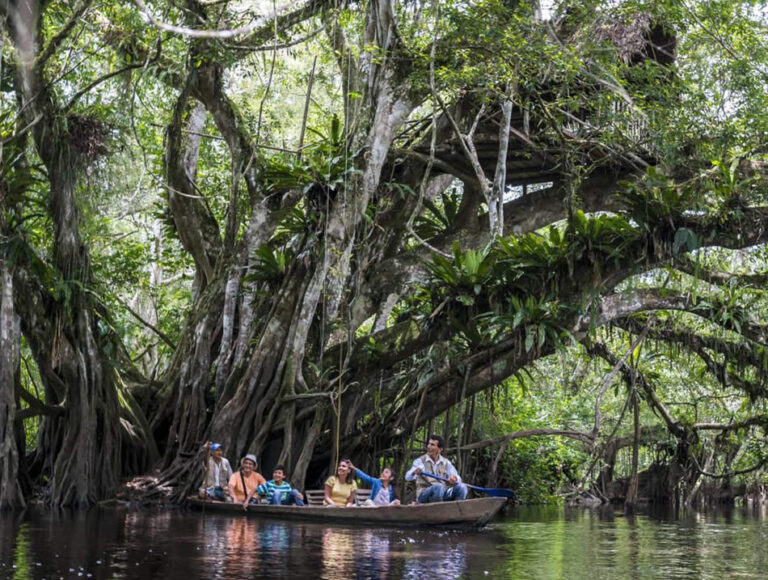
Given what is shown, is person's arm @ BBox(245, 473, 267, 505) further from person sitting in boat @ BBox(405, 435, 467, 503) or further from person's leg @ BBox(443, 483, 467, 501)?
person's leg @ BBox(443, 483, 467, 501)

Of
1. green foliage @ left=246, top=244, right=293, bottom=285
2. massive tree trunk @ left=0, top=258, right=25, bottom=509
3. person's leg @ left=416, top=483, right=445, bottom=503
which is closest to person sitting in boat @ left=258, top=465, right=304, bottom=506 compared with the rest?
person's leg @ left=416, top=483, right=445, bottom=503

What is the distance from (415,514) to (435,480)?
72 centimetres

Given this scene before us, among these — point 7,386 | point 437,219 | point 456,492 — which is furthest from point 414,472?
point 437,219

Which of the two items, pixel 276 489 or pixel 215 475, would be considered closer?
pixel 276 489

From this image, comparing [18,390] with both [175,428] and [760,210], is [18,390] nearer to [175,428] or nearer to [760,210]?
[175,428]

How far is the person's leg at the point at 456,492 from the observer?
10055 mm

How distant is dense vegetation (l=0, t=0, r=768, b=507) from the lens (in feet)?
38.1

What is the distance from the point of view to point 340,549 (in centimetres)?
787

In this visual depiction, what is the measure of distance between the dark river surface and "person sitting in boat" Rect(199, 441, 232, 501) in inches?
11.5

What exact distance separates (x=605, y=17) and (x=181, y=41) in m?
5.36

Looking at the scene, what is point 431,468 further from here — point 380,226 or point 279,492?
point 380,226

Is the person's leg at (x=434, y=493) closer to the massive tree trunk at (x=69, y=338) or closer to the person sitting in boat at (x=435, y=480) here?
the person sitting in boat at (x=435, y=480)

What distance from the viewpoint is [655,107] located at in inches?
463

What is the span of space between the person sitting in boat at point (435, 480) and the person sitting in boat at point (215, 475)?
2627 mm
